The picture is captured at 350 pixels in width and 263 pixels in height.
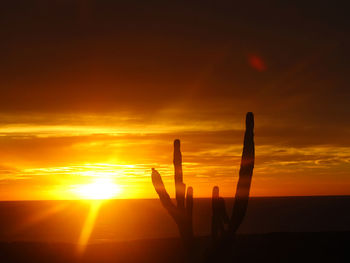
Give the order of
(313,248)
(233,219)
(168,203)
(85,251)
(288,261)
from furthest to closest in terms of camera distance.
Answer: (85,251), (313,248), (288,261), (168,203), (233,219)

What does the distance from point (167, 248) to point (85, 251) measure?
4.78 m

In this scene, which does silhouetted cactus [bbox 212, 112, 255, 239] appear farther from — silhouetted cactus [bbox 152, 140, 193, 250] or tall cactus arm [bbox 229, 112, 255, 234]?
silhouetted cactus [bbox 152, 140, 193, 250]

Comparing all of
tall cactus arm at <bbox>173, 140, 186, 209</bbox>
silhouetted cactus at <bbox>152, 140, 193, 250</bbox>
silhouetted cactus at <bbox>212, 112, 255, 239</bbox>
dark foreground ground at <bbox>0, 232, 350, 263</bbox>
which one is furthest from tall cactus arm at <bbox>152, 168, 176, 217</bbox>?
dark foreground ground at <bbox>0, 232, 350, 263</bbox>

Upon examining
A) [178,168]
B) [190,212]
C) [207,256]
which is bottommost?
[207,256]

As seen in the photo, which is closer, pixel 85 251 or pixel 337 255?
pixel 337 255

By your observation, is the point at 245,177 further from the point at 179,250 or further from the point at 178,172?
the point at 179,250

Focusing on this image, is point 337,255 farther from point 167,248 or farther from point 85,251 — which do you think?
point 85,251

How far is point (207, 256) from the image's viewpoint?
1605 cm

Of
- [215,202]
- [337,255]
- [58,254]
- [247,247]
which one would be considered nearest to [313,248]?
[337,255]

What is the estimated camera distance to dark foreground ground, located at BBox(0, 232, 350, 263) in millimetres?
25250

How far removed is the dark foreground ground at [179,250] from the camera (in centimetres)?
2525

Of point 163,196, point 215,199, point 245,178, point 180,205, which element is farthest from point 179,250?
point 245,178

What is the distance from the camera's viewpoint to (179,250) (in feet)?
89.9

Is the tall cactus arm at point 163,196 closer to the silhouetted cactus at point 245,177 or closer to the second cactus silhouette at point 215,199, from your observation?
the second cactus silhouette at point 215,199
